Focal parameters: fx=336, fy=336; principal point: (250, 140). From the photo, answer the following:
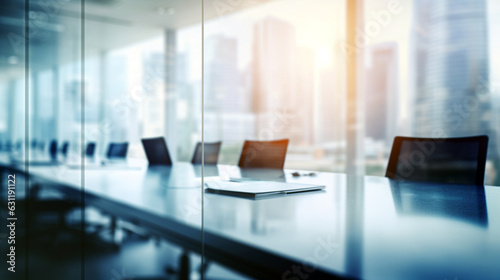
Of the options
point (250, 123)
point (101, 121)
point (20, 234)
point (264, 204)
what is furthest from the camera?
point (101, 121)

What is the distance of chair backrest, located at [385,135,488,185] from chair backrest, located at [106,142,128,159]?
2334 millimetres

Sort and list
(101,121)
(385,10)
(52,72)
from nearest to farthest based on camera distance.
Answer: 1. (385,10)
2. (101,121)
3. (52,72)

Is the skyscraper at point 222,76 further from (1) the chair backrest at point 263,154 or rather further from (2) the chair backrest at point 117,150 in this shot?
(1) the chair backrest at point 263,154

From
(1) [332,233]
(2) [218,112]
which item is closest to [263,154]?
(1) [332,233]

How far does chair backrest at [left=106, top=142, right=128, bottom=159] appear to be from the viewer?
3.16m

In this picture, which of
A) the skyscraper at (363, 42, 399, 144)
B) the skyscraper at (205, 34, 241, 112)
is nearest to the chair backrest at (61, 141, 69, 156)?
the skyscraper at (205, 34, 241, 112)

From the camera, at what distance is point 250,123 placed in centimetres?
482

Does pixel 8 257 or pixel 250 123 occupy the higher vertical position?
pixel 250 123

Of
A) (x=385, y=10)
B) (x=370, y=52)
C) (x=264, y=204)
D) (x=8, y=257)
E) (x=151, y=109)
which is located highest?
(x=385, y=10)

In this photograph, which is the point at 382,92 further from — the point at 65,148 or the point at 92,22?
the point at 65,148

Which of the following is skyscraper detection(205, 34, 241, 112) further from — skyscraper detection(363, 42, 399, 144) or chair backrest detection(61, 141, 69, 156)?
chair backrest detection(61, 141, 69, 156)

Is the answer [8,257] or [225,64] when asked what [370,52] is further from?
[8,257]

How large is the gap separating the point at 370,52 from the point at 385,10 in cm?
47

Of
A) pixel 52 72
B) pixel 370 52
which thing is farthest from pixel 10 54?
pixel 370 52
